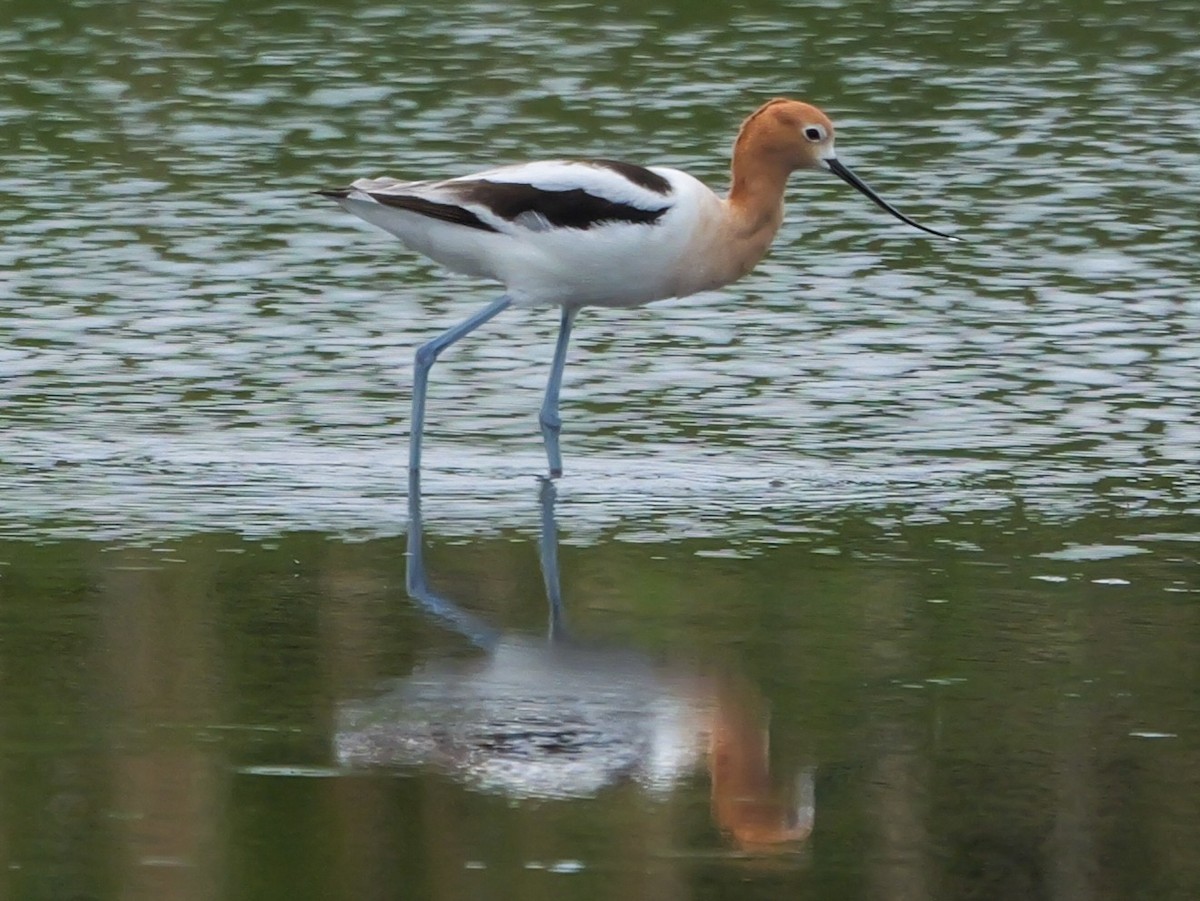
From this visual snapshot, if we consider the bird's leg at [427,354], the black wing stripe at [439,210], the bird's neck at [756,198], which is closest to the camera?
the bird's leg at [427,354]

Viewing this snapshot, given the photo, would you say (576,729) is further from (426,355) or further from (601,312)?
(601,312)

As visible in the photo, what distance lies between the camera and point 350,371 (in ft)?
36.9

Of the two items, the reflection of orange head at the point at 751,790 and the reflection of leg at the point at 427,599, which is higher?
the reflection of orange head at the point at 751,790

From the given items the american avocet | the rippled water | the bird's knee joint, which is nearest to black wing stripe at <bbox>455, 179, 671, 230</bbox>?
the american avocet

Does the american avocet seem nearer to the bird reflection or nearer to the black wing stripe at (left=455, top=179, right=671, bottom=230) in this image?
the black wing stripe at (left=455, top=179, right=671, bottom=230)

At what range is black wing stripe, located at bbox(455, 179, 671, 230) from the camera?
9.50 meters

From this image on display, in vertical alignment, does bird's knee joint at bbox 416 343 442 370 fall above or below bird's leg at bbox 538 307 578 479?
above

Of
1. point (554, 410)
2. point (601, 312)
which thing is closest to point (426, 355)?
point (554, 410)

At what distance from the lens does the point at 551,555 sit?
8.55 meters

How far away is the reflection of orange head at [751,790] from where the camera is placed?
19.8ft

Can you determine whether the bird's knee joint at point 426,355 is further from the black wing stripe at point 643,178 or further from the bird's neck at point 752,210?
the bird's neck at point 752,210

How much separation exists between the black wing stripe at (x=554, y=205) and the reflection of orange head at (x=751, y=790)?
2.91 m

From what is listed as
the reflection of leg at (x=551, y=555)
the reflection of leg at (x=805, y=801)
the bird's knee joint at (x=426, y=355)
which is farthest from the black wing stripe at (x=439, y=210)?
the reflection of leg at (x=805, y=801)

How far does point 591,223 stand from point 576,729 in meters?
3.15
